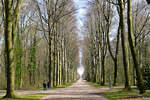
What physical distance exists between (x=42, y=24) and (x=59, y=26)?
9642mm

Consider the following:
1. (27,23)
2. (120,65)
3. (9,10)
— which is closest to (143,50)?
(120,65)

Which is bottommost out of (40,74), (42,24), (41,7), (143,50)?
(40,74)

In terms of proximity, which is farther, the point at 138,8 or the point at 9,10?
the point at 138,8

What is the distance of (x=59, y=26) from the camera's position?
4206 centimetres

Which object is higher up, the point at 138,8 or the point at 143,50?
the point at 138,8

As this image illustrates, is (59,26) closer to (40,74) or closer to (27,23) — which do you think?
(27,23)

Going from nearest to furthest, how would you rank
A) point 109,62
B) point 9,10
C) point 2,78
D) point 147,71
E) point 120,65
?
1. point 9,10
2. point 147,71
3. point 2,78
4. point 120,65
5. point 109,62

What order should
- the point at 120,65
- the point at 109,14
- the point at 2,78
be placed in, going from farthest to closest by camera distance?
the point at 120,65, the point at 2,78, the point at 109,14

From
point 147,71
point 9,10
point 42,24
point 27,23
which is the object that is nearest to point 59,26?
point 27,23

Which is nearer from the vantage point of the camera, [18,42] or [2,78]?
[18,42]

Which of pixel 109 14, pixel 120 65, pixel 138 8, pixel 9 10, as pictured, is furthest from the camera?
pixel 120 65

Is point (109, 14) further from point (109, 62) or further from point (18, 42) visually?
point (109, 62)

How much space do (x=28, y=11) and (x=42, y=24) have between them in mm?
8810

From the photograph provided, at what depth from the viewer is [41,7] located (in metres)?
32.6
